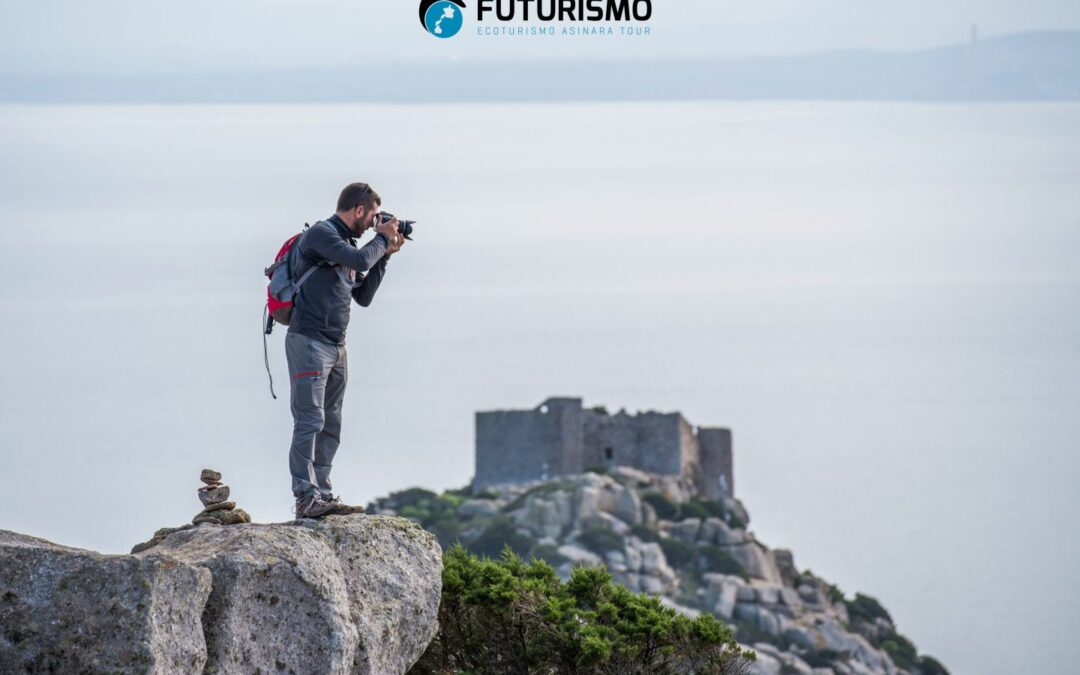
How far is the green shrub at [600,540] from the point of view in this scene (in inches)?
3359

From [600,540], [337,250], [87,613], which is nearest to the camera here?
[87,613]

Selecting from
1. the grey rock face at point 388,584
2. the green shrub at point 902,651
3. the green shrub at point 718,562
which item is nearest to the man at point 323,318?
the grey rock face at point 388,584

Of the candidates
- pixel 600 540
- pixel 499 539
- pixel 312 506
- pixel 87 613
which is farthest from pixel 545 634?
pixel 600 540

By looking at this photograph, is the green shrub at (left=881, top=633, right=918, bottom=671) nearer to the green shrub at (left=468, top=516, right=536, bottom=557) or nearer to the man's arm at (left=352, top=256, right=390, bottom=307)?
the green shrub at (left=468, top=516, right=536, bottom=557)

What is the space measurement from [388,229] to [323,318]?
0.67 m

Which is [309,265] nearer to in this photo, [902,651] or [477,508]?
[477,508]

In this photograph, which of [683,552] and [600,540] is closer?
[600,540]

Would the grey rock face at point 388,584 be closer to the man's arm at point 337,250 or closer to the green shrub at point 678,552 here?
the man's arm at point 337,250

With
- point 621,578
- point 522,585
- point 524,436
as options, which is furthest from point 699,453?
point 522,585

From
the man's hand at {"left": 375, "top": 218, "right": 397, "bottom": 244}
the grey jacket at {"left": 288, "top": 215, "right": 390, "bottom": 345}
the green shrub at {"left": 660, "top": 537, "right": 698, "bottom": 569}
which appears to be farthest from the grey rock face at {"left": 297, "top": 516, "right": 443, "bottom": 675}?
the green shrub at {"left": 660, "top": 537, "right": 698, "bottom": 569}

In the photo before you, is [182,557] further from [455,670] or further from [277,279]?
[455,670]

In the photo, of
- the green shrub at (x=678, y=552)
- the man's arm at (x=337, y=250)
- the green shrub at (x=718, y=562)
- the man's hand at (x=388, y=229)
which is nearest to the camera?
the man's arm at (x=337, y=250)

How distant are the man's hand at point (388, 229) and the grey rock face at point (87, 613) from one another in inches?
107

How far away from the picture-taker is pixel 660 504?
305ft
